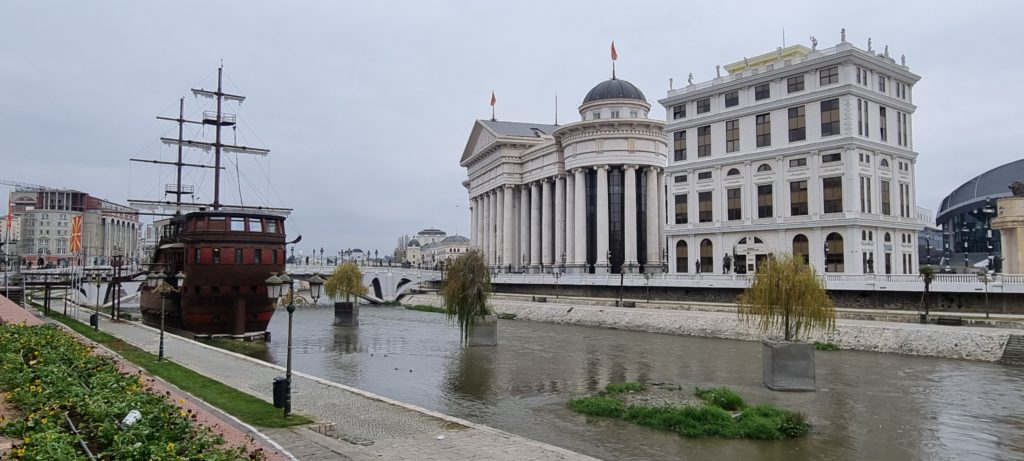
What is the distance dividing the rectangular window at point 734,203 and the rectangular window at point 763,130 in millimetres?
4386

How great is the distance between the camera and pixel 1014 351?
94.8 feet

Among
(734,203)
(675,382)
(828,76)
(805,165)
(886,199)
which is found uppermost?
(828,76)

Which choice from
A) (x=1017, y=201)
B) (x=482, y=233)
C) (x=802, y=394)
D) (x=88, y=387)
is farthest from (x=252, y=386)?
(x=482, y=233)

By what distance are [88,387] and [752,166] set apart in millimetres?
51378

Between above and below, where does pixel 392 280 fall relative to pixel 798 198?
below

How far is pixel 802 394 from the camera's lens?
22625mm

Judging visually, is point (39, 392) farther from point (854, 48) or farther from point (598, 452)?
point (854, 48)

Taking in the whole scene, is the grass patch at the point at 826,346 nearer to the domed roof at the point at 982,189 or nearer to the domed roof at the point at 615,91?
the domed roof at the point at 615,91

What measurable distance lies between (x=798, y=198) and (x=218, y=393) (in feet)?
154

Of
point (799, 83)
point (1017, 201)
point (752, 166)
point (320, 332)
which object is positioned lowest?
point (320, 332)

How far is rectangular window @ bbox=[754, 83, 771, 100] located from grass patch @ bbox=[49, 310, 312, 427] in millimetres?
48215

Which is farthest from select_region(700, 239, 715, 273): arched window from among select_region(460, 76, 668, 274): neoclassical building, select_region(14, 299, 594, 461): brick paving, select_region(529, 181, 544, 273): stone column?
select_region(14, 299, 594, 461): brick paving

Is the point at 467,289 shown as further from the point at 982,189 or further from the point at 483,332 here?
the point at 982,189

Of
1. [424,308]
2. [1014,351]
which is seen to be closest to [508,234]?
[424,308]
